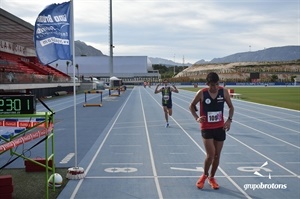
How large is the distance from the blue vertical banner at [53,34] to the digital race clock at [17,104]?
155 cm

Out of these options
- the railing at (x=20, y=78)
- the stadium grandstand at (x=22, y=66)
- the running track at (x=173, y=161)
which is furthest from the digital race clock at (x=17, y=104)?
the railing at (x=20, y=78)

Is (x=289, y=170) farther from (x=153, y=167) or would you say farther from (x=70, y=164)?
(x=70, y=164)

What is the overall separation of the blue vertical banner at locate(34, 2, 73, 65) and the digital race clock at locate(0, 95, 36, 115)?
5.08 feet

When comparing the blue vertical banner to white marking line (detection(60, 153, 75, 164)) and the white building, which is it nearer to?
white marking line (detection(60, 153, 75, 164))

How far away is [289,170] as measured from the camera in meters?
7.97

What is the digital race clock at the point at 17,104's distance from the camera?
228 inches

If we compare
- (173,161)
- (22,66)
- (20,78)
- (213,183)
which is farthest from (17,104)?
(22,66)

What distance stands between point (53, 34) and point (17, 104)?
6.06ft

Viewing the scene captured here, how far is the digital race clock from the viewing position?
580cm

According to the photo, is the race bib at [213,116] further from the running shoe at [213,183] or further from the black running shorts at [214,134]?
the running shoe at [213,183]

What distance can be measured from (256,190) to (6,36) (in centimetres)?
2880

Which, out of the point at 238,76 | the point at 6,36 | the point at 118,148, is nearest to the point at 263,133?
the point at 118,148

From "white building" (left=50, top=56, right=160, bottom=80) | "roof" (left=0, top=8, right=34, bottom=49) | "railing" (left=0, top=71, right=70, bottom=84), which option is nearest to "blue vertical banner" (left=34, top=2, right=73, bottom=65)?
"roof" (left=0, top=8, right=34, bottom=49)

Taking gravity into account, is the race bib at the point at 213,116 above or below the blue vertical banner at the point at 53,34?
below
